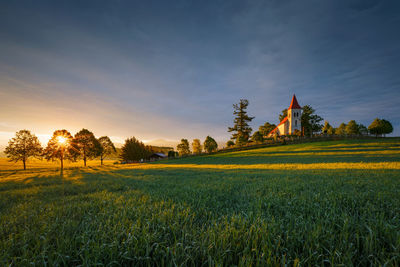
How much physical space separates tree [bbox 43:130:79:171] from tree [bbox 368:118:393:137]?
107 metres

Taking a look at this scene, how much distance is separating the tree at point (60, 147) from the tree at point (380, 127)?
107225mm

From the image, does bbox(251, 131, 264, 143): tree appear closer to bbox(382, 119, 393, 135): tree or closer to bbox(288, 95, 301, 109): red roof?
bbox(288, 95, 301, 109): red roof

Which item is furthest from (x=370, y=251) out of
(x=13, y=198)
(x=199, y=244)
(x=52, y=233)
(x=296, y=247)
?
(x=13, y=198)

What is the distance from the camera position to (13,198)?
4246mm

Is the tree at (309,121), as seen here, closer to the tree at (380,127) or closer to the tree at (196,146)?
the tree at (380,127)

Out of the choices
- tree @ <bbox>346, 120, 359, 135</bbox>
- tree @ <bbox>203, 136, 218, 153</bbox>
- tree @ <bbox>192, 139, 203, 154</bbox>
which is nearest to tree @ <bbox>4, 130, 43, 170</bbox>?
tree @ <bbox>203, 136, 218, 153</bbox>

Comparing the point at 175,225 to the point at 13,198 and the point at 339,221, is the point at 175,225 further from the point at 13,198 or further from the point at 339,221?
the point at 13,198

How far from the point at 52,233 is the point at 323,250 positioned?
321 centimetres

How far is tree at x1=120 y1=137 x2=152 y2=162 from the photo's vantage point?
1850 inches

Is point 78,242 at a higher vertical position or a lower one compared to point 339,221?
higher

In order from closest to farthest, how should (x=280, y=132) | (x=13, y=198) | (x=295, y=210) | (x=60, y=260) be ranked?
1. (x=60, y=260)
2. (x=295, y=210)
3. (x=13, y=198)
4. (x=280, y=132)

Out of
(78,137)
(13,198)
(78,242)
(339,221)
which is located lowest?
(13,198)

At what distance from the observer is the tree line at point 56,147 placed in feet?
104

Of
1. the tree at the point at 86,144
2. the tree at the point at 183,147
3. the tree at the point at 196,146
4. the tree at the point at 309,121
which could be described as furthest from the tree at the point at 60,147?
the tree at the point at 309,121
